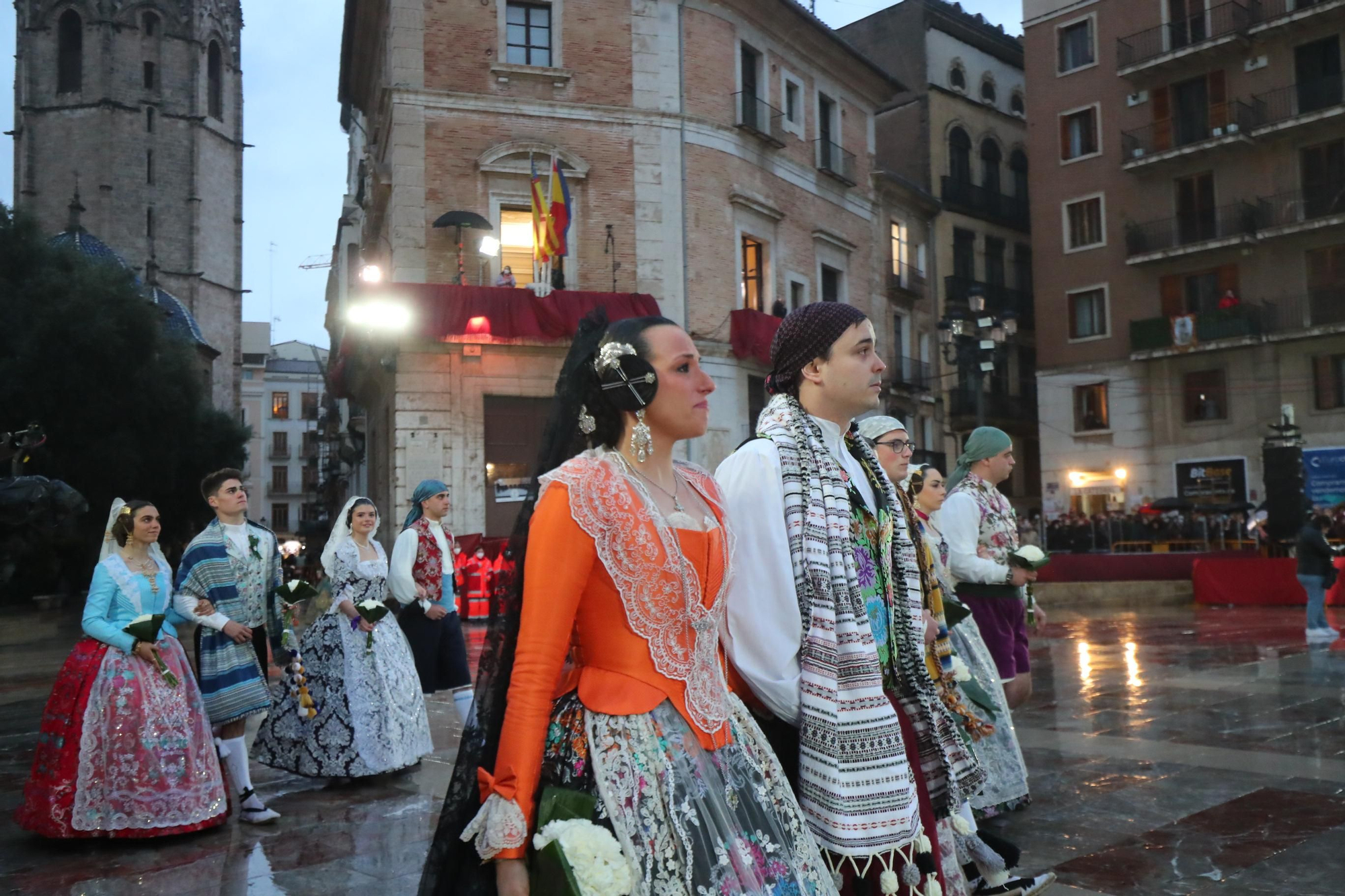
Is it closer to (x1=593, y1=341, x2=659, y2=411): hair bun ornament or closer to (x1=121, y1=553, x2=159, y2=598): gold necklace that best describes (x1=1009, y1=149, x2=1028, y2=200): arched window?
(x1=121, y1=553, x2=159, y2=598): gold necklace

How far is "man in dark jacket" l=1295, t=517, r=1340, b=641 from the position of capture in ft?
44.0

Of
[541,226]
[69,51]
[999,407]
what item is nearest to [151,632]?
[541,226]

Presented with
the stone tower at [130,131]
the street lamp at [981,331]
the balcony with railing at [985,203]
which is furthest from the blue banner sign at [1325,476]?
the stone tower at [130,131]

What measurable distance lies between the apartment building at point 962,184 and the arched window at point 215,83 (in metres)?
37.3

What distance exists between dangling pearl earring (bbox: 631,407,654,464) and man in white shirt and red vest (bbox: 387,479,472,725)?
5500 mm

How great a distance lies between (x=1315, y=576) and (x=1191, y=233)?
1959 cm

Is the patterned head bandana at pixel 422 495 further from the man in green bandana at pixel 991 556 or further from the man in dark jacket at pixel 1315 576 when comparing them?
the man in dark jacket at pixel 1315 576

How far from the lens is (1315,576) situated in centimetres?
1369

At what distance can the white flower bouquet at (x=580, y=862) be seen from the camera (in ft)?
7.13

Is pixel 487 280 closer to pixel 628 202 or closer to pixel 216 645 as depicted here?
pixel 628 202

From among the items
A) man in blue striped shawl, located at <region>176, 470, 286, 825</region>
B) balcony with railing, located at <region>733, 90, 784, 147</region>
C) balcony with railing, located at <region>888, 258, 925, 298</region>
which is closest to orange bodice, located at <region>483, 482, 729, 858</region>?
man in blue striped shawl, located at <region>176, 470, 286, 825</region>

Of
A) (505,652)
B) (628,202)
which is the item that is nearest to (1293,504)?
(628,202)

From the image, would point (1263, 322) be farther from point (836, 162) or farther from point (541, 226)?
point (541, 226)

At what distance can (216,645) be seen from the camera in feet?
21.5
